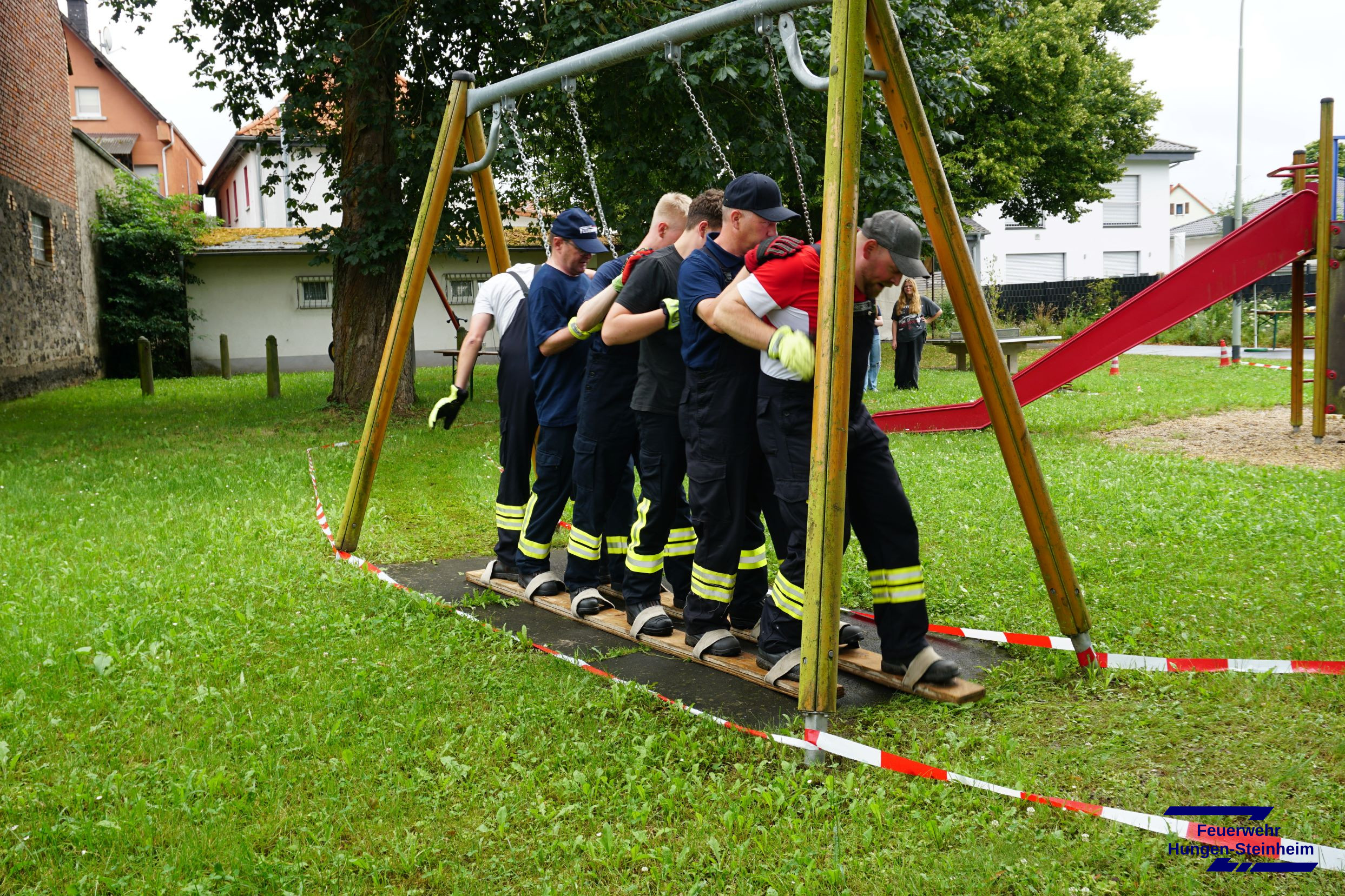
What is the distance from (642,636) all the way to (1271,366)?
1856 centimetres

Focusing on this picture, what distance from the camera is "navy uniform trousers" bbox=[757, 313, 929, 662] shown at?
421 centimetres

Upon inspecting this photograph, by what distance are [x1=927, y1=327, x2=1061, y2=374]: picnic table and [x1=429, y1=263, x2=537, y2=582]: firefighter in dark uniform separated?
993 centimetres

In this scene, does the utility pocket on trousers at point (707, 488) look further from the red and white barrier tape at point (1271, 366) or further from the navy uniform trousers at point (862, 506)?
the red and white barrier tape at point (1271, 366)

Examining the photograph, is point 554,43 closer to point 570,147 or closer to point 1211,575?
point 570,147

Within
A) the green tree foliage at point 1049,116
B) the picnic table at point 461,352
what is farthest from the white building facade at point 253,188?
the green tree foliage at point 1049,116

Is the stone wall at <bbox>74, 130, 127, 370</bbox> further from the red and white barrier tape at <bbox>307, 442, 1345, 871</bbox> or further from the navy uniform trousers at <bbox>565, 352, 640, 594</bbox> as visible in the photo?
the red and white barrier tape at <bbox>307, 442, 1345, 871</bbox>

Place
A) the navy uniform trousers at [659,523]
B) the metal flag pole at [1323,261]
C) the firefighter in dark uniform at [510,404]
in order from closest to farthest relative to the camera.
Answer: the navy uniform trousers at [659,523] → the firefighter in dark uniform at [510,404] → the metal flag pole at [1323,261]

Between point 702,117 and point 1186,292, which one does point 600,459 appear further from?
point 1186,292

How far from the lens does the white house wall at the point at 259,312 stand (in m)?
28.3

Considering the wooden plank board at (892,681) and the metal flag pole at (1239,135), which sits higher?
the metal flag pole at (1239,135)

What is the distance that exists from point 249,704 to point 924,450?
769 centimetres

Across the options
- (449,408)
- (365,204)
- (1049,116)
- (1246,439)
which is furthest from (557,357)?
(1049,116)

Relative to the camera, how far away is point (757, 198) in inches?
175

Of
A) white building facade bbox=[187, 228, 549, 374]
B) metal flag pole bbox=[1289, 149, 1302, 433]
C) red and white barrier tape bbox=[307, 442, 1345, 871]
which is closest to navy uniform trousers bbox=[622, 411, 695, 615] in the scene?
red and white barrier tape bbox=[307, 442, 1345, 871]
